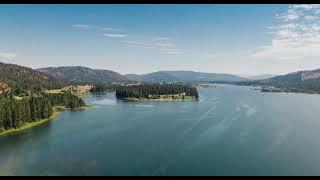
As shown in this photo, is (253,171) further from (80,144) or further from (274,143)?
(80,144)

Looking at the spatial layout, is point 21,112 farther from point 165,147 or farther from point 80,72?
point 80,72

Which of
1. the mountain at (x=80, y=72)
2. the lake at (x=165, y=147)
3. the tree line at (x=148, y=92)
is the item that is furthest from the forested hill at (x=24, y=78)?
the mountain at (x=80, y=72)

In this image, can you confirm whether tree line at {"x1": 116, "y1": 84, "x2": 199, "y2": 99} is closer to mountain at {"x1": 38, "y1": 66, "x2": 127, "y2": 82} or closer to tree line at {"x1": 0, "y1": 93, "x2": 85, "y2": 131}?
tree line at {"x1": 0, "y1": 93, "x2": 85, "y2": 131}

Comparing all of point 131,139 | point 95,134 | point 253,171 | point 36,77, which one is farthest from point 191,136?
point 36,77

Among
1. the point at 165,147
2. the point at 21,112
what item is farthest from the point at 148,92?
the point at 165,147

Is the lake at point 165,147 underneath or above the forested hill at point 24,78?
underneath

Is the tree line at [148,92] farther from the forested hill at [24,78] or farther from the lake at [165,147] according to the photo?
the lake at [165,147]

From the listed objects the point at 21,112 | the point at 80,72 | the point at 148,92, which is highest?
the point at 80,72
